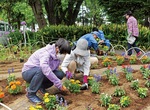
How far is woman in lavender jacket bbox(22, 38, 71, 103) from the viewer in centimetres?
387

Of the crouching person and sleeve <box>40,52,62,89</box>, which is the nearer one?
sleeve <box>40,52,62,89</box>

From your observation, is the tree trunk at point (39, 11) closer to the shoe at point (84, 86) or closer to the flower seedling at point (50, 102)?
the shoe at point (84, 86)

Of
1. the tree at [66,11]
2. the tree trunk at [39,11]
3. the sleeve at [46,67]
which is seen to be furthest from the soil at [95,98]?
the tree at [66,11]

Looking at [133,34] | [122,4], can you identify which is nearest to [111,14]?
[122,4]

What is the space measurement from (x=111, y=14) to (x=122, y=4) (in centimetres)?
100

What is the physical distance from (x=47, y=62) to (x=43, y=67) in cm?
13

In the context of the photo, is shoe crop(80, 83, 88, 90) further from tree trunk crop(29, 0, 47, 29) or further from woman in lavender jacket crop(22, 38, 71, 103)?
tree trunk crop(29, 0, 47, 29)

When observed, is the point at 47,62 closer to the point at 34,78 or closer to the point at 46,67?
the point at 46,67

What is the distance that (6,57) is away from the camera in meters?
8.49

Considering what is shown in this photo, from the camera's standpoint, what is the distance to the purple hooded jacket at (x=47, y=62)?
3.84 meters

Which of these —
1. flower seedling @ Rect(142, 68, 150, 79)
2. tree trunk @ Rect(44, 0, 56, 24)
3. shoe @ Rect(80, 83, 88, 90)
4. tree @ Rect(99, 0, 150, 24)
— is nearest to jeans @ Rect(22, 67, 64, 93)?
shoe @ Rect(80, 83, 88, 90)

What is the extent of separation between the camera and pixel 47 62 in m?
3.91

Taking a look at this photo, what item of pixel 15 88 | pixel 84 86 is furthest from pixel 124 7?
pixel 15 88

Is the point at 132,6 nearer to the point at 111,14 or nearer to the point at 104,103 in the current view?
the point at 111,14
